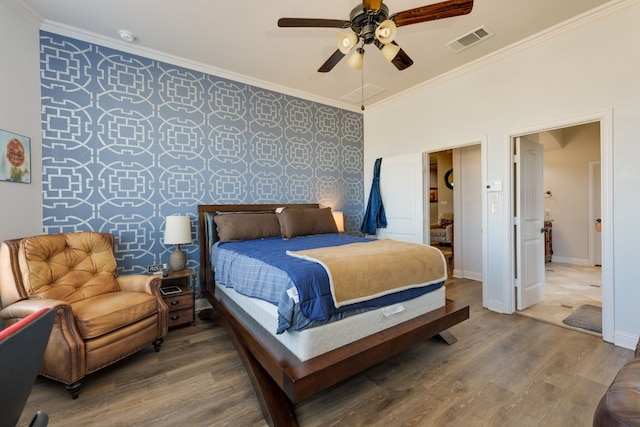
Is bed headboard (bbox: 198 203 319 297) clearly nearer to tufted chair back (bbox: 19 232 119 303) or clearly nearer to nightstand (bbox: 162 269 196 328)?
nightstand (bbox: 162 269 196 328)

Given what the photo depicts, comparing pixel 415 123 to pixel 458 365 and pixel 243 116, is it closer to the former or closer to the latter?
pixel 243 116

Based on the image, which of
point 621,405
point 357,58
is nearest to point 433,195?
point 357,58

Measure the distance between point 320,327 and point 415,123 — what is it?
353 cm

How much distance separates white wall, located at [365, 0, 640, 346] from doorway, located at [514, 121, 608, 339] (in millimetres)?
2510

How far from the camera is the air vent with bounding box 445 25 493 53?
9.11 feet

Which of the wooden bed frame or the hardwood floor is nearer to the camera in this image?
the wooden bed frame

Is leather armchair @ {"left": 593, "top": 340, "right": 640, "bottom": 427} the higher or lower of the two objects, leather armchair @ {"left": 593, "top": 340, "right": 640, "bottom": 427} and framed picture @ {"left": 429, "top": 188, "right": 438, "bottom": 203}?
the lower

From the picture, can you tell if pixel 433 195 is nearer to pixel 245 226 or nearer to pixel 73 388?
pixel 245 226

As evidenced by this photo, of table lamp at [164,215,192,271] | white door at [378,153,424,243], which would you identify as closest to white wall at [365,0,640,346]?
white door at [378,153,424,243]

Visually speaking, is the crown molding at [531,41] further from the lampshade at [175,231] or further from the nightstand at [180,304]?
the nightstand at [180,304]

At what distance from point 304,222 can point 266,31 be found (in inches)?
82.0

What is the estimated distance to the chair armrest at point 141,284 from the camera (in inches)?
95.4

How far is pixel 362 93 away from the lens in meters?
4.27

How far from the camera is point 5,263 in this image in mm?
1988
